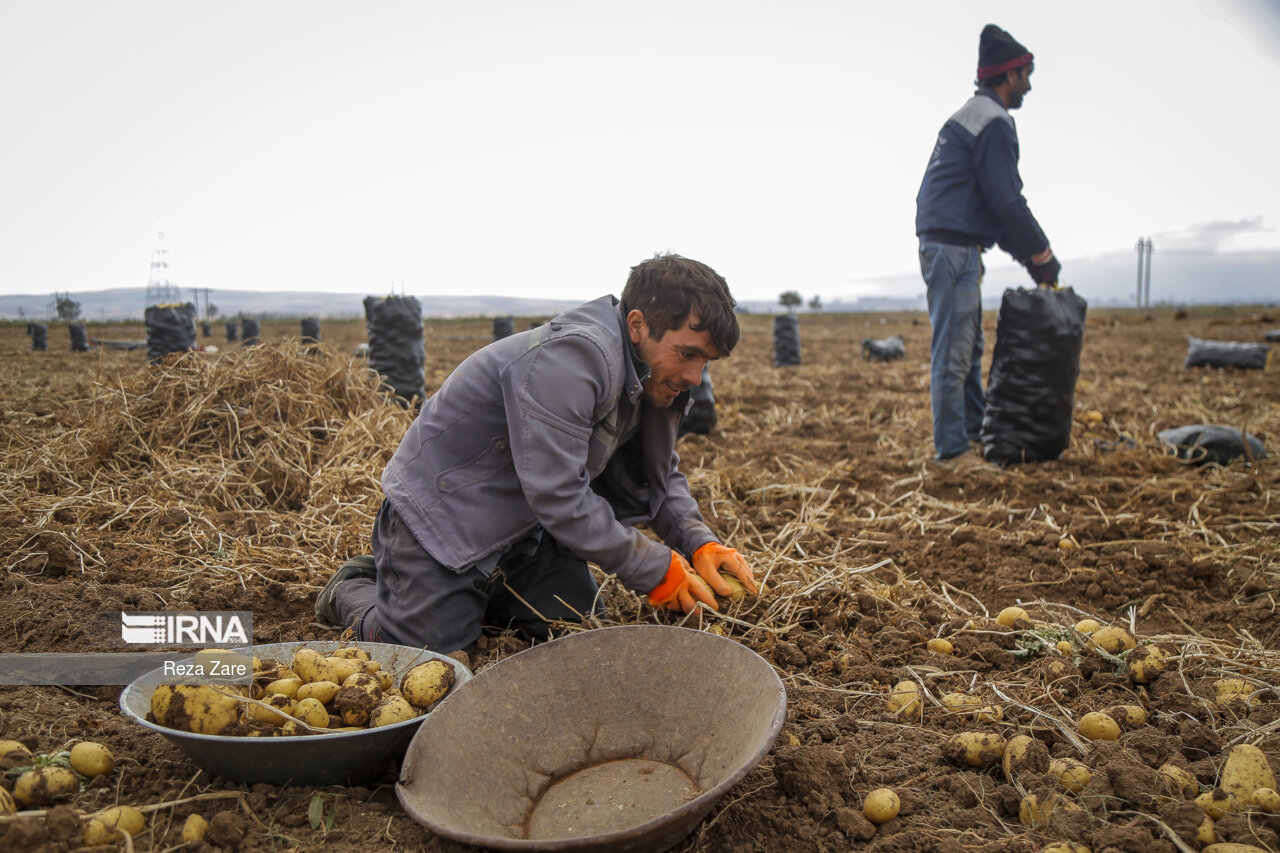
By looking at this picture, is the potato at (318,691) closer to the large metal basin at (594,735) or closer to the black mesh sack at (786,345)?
the large metal basin at (594,735)

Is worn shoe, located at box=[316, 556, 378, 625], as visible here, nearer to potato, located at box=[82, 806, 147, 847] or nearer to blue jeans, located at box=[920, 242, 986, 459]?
potato, located at box=[82, 806, 147, 847]

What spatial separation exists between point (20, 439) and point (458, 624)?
3607 mm

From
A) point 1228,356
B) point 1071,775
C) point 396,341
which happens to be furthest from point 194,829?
point 1228,356

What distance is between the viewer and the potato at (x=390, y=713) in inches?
66.3

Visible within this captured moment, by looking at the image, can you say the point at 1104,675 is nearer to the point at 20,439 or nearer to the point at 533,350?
the point at 533,350

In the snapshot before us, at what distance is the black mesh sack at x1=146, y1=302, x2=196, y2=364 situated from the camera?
310 inches

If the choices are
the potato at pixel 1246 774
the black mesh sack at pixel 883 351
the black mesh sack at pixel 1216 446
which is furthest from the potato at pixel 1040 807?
the black mesh sack at pixel 883 351

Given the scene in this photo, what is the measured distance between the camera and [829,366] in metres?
11.8

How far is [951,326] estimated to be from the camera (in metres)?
4.81

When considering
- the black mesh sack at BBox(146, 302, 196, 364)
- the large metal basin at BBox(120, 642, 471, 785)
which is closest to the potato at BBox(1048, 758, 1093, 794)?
the large metal basin at BBox(120, 642, 471, 785)

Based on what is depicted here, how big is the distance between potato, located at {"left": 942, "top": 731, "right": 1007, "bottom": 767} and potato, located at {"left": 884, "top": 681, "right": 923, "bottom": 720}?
9.1 inches

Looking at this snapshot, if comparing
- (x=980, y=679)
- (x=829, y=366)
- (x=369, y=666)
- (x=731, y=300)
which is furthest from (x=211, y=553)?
(x=829, y=366)

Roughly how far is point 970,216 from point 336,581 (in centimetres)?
424

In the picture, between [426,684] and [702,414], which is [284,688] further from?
[702,414]
